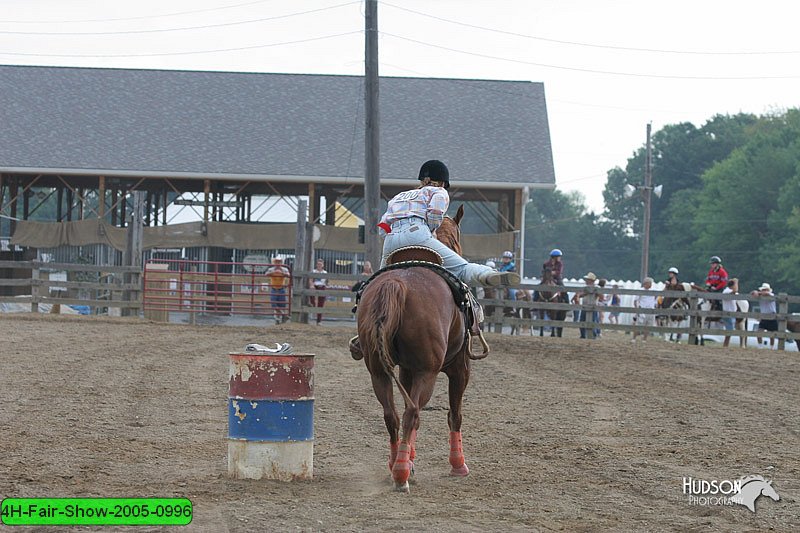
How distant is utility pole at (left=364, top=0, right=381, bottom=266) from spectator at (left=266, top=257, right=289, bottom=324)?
366cm

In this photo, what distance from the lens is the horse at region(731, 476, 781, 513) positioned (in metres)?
6.47

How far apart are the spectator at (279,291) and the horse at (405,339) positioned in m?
16.9

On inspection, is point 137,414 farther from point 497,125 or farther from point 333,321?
point 497,125

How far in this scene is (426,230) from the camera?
Answer: 7859mm

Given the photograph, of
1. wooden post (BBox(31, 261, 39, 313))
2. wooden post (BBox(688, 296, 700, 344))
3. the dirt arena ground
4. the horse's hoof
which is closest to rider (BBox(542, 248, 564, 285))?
wooden post (BBox(688, 296, 700, 344))

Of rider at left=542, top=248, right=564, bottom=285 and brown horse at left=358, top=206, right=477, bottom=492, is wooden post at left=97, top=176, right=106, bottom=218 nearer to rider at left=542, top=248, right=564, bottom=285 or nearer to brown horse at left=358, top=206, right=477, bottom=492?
rider at left=542, top=248, right=564, bottom=285

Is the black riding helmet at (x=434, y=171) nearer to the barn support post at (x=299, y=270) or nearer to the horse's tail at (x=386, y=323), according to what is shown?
the horse's tail at (x=386, y=323)

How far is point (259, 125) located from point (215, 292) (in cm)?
1217

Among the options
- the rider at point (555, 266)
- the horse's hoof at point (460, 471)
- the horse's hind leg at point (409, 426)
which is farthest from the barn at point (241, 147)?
the horse's hind leg at point (409, 426)

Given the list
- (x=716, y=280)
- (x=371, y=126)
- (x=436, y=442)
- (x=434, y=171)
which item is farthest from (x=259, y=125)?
(x=434, y=171)

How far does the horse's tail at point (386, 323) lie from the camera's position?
6855mm

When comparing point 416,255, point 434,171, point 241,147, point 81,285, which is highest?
point 241,147

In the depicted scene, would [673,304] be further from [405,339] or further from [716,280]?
[405,339]

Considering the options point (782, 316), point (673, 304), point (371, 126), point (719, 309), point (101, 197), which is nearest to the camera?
point (371, 126)
